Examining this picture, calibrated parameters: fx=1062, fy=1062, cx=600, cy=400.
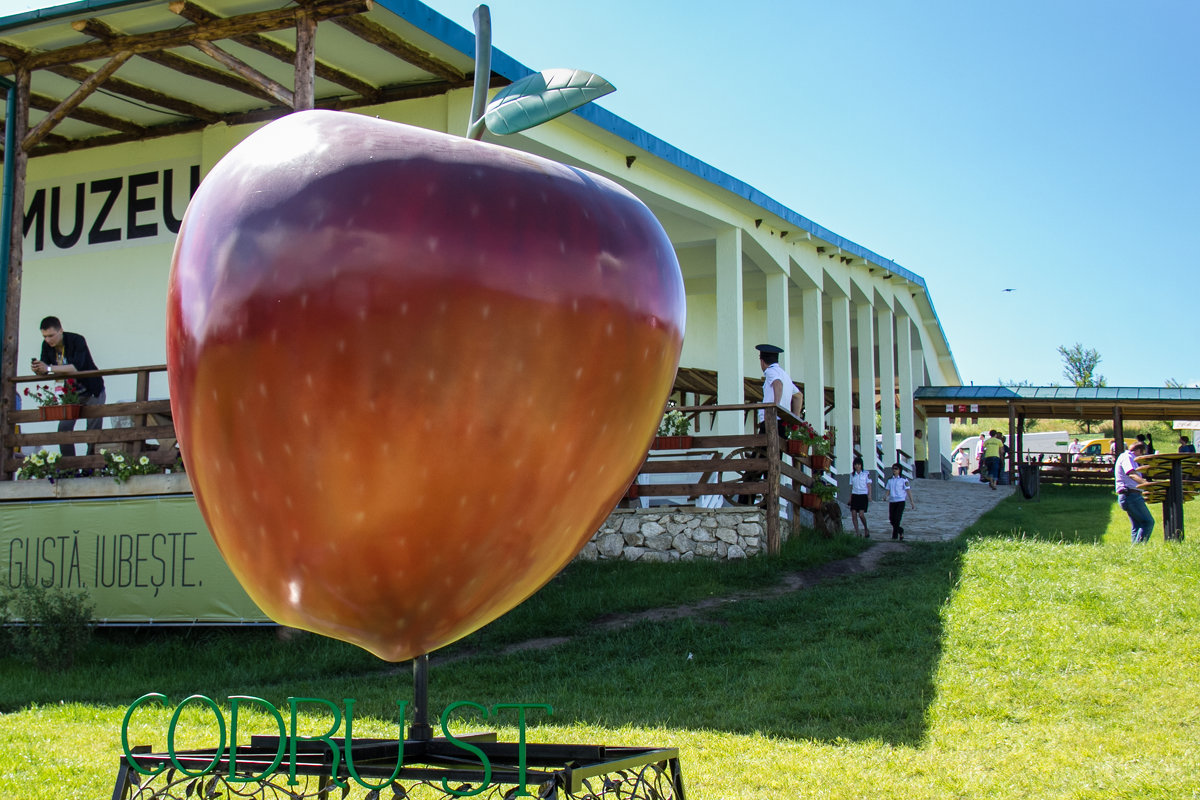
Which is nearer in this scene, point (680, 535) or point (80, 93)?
point (80, 93)

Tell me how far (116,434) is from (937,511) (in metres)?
12.5

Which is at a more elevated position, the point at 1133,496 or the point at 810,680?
the point at 1133,496

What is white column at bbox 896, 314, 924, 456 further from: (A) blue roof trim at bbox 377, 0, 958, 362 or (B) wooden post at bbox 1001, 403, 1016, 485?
(A) blue roof trim at bbox 377, 0, 958, 362

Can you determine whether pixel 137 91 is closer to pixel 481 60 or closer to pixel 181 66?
pixel 181 66

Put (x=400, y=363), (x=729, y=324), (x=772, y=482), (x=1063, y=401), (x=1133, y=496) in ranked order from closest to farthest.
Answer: (x=400, y=363), (x=772, y=482), (x=1133, y=496), (x=729, y=324), (x=1063, y=401)

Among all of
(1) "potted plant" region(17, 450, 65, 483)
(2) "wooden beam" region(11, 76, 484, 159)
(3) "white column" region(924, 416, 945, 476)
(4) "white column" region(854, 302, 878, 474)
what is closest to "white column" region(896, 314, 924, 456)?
(3) "white column" region(924, 416, 945, 476)

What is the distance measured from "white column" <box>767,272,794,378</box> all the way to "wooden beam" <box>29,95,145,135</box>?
27.8ft

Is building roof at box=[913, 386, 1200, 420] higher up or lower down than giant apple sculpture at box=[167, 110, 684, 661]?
higher up

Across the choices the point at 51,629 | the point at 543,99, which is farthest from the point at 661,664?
the point at 543,99

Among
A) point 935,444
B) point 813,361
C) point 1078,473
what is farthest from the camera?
point 935,444

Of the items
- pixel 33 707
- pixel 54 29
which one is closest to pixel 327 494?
pixel 33 707

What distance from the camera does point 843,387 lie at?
17.7m

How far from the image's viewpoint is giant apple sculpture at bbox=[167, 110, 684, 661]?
853 mm

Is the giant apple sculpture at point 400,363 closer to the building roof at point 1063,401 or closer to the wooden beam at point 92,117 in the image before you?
the wooden beam at point 92,117
